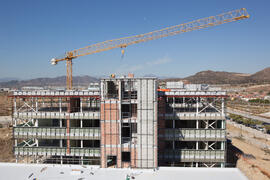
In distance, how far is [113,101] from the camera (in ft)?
89.9

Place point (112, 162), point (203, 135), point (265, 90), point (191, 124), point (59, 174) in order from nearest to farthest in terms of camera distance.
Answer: point (59, 174) < point (112, 162) < point (203, 135) < point (191, 124) < point (265, 90)

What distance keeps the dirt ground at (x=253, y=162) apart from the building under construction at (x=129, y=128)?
13870mm

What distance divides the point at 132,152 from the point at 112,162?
169 inches

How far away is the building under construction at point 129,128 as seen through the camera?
26.9 metres

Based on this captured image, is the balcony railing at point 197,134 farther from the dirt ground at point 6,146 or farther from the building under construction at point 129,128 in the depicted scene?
the dirt ground at point 6,146

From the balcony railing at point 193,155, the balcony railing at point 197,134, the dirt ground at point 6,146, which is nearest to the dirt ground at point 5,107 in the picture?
the dirt ground at point 6,146

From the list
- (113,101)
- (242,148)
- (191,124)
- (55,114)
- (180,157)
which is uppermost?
(113,101)

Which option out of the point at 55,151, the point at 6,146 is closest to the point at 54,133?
the point at 55,151

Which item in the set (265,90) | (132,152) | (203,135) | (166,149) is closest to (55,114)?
(132,152)

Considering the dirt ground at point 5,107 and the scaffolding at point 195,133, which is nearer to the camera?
the scaffolding at point 195,133

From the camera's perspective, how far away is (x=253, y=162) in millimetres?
47219

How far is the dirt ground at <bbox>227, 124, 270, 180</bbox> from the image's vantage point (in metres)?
40.8

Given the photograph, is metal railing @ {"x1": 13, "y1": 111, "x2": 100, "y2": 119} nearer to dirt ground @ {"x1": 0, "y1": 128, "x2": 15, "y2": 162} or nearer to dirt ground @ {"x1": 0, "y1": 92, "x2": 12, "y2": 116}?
dirt ground @ {"x1": 0, "y1": 128, "x2": 15, "y2": 162}

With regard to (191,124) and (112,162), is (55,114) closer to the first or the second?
(112,162)
